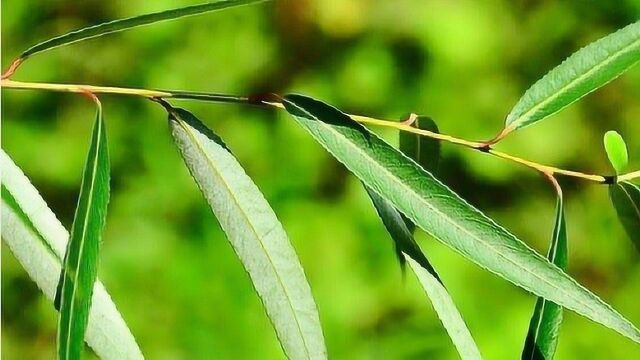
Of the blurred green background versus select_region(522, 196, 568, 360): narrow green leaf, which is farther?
the blurred green background

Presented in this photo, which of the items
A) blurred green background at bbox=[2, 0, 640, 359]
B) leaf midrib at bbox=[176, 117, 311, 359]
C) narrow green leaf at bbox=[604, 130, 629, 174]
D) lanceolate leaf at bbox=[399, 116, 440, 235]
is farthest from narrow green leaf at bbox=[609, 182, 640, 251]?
blurred green background at bbox=[2, 0, 640, 359]

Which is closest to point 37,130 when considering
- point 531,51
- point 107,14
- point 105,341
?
point 107,14

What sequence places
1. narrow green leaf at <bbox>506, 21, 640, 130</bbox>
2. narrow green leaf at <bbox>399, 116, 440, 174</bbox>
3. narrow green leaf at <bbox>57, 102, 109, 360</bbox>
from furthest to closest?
narrow green leaf at <bbox>399, 116, 440, 174</bbox>
narrow green leaf at <bbox>506, 21, 640, 130</bbox>
narrow green leaf at <bbox>57, 102, 109, 360</bbox>

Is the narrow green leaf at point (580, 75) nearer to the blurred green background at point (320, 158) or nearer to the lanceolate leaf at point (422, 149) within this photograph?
the lanceolate leaf at point (422, 149)

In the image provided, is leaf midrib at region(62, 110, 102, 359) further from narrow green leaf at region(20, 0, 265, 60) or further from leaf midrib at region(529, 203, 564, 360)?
leaf midrib at region(529, 203, 564, 360)

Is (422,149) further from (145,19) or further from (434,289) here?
(145,19)
